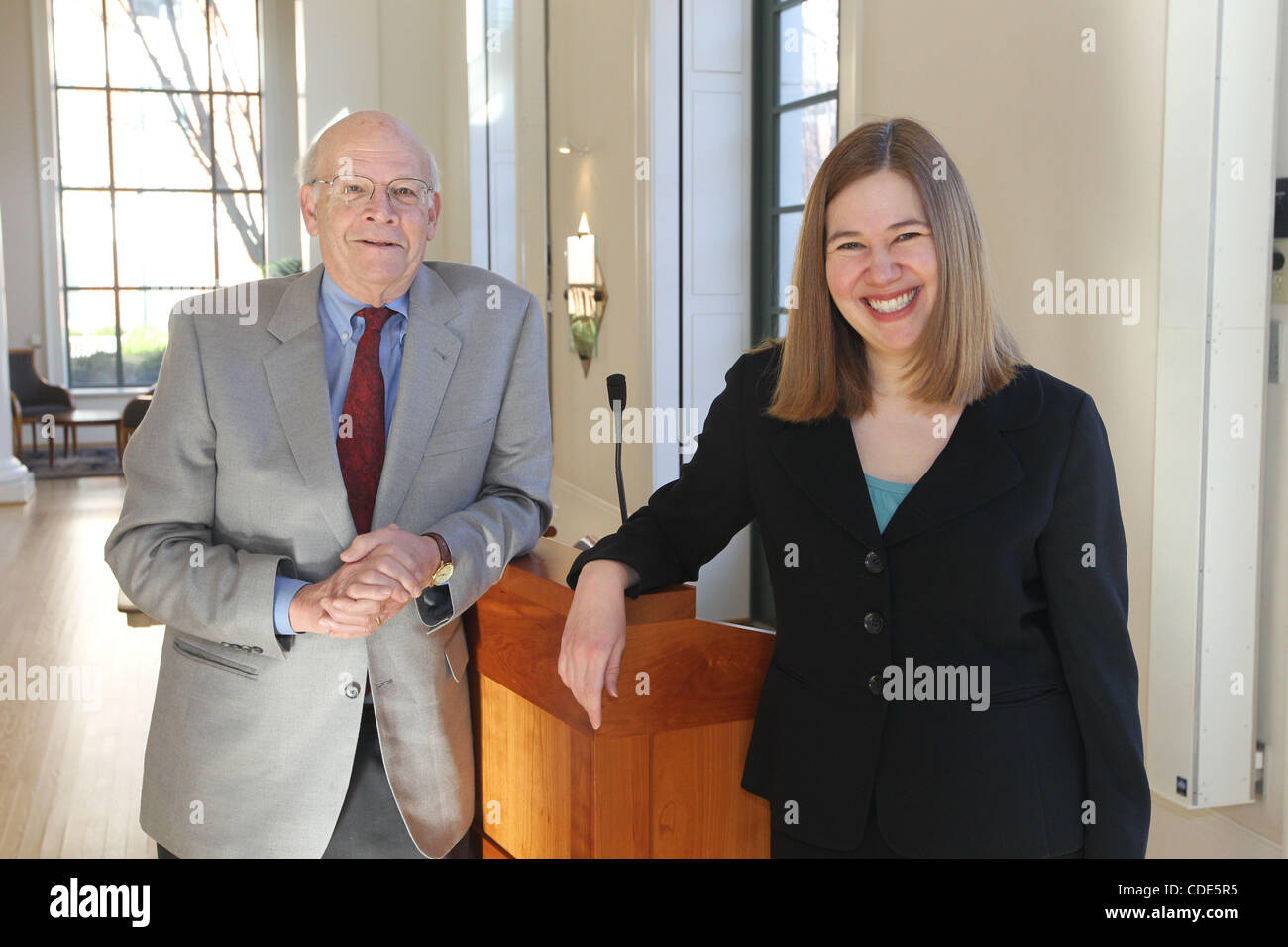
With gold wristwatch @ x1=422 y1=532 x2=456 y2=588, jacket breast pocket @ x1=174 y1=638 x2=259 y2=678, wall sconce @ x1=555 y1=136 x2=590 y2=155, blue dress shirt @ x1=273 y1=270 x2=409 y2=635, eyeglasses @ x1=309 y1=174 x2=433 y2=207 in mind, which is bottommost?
jacket breast pocket @ x1=174 y1=638 x2=259 y2=678

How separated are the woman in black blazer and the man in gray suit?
14.3 inches

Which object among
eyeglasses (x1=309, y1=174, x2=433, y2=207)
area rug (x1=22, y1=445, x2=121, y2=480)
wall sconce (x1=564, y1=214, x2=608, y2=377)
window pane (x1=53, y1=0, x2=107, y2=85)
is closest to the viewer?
eyeglasses (x1=309, y1=174, x2=433, y2=207)

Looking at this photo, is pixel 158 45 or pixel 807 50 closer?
pixel 807 50

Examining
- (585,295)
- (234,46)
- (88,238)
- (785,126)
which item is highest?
(234,46)

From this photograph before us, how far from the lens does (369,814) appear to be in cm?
206

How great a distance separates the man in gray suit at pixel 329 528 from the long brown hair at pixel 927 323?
1.84 ft

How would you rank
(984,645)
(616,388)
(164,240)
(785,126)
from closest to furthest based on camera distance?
(984,645), (616,388), (785,126), (164,240)

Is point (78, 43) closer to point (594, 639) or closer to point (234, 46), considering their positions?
point (234, 46)

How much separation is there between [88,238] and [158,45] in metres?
2.77

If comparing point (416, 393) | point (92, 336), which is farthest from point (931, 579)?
point (92, 336)

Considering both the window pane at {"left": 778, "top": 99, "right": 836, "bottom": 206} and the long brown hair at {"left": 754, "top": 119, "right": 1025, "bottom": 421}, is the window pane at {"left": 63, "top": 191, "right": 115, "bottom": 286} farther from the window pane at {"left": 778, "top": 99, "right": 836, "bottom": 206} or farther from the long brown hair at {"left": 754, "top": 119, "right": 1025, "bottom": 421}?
the long brown hair at {"left": 754, "top": 119, "right": 1025, "bottom": 421}

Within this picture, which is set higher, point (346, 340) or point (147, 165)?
point (147, 165)

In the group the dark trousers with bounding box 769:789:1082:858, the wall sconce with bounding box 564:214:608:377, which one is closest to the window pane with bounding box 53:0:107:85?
the wall sconce with bounding box 564:214:608:377

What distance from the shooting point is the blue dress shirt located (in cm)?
208
